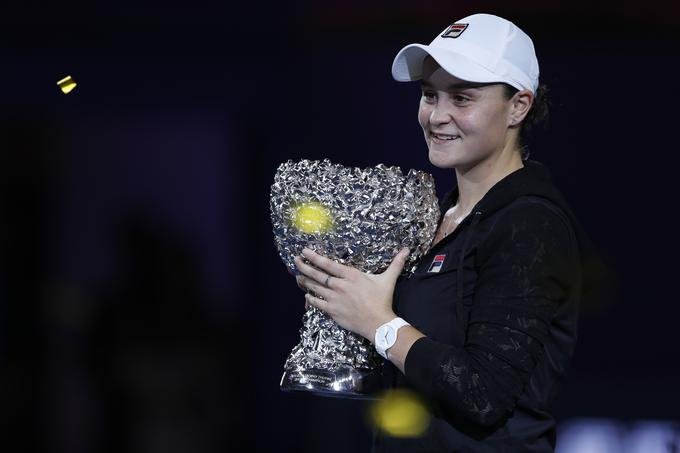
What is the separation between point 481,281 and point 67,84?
2.08 m

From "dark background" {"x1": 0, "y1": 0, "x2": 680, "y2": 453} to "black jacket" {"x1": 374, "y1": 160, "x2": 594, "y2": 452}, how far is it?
1.40 meters

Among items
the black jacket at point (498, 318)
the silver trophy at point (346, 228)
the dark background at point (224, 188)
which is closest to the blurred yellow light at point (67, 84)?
the dark background at point (224, 188)

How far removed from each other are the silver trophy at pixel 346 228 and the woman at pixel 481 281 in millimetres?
30

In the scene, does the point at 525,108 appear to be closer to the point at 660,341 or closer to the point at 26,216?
the point at 660,341

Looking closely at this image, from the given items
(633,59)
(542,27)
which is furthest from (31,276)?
(633,59)

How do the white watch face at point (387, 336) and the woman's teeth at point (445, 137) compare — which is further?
the woman's teeth at point (445, 137)

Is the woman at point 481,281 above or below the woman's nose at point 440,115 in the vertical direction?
below

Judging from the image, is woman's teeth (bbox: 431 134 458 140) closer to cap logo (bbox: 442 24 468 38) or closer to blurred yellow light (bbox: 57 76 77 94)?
cap logo (bbox: 442 24 468 38)

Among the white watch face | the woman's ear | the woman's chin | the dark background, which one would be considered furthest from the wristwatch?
the dark background

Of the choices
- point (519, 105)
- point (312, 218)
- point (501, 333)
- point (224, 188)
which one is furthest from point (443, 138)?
point (224, 188)

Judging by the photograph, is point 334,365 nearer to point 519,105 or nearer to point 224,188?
point 519,105

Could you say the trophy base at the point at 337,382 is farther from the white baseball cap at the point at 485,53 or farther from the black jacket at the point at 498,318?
the white baseball cap at the point at 485,53

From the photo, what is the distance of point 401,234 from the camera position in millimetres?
1533

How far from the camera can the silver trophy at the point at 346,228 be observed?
151 cm
